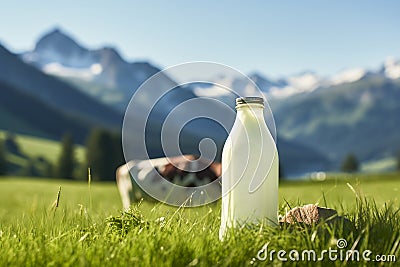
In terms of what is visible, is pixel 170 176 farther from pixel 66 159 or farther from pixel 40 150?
pixel 40 150

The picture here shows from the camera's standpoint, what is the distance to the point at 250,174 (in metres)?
4.58

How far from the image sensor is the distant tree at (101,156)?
100625 millimetres

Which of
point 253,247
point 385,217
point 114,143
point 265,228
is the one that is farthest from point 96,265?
point 114,143

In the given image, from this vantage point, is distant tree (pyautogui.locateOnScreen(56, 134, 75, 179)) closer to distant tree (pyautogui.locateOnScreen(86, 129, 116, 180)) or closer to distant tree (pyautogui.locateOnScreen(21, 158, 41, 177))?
distant tree (pyautogui.locateOnScreen(86, 129, 116, 180))

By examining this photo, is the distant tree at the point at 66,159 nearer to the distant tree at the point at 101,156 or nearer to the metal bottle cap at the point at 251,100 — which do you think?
the distant tree at the point at 101,156

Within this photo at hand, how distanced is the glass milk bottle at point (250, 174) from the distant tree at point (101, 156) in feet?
316

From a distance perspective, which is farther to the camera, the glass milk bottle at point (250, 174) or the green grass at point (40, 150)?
the green grass at point (40, 150)

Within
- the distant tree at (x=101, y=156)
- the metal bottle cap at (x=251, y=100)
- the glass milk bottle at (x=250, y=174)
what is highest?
the distant tree at (x=101, y=156)

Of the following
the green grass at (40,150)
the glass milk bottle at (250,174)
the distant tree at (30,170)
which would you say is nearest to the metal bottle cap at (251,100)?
the glass milk bottle at (250,174)

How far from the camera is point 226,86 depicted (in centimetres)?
500

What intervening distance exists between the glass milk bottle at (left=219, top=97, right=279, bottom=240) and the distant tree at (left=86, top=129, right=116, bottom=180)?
316 feet

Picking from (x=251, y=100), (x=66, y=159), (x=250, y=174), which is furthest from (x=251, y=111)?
(x=66, y=159)

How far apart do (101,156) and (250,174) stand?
99.7m

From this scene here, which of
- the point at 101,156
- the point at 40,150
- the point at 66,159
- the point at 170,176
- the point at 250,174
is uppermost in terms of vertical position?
the point at 40,150
